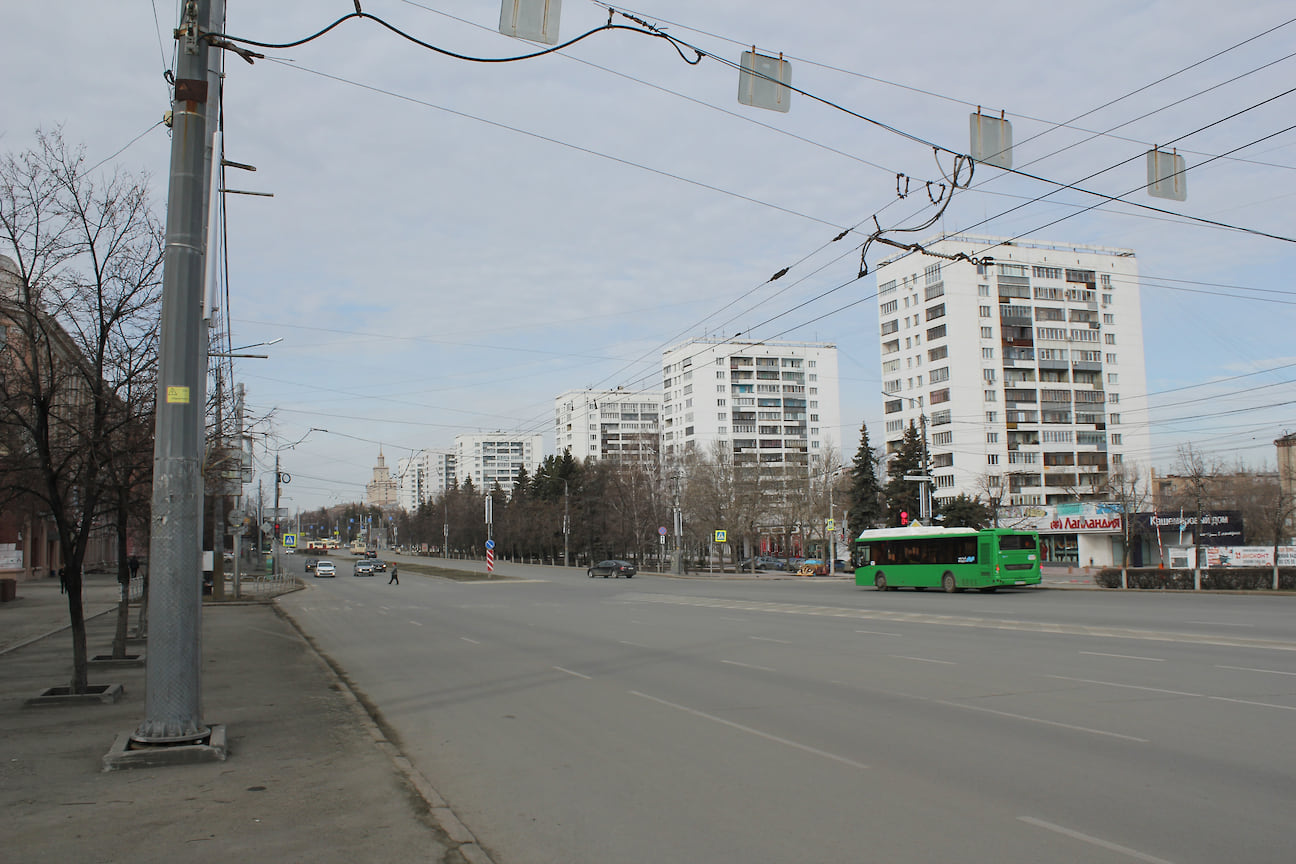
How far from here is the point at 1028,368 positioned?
96.1 metres

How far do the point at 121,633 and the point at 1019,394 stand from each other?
9280 centimetres

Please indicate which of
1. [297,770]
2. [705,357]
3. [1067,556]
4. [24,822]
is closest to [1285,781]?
[297,770]

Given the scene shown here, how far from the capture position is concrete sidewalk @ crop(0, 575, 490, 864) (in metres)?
5.72

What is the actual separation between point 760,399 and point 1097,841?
135m

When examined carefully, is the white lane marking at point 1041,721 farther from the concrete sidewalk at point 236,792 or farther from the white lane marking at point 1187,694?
the concrete sidewalk at point 236,792

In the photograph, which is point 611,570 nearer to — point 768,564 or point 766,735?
point 768,564

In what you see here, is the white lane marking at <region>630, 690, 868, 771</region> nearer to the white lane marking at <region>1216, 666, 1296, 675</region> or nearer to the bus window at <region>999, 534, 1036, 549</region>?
the white lane marking at <region>1216, 666, 1296, 675</region>

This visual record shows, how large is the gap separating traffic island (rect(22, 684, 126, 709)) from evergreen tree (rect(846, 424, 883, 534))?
68295mm

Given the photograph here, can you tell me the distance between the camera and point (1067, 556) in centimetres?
7544

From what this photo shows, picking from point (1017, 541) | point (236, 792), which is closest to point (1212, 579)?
point (1017, 541)

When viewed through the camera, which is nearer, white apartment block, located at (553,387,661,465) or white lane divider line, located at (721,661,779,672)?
white lane divider line, located at (721,661,779,672)

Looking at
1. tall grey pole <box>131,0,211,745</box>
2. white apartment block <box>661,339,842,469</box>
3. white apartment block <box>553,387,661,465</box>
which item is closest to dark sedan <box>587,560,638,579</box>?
tall grey pole <box>131,0,211,745</box>

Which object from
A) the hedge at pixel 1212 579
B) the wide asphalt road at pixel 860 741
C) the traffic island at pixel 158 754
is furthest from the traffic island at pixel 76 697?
the hedge at pixel 1212 579

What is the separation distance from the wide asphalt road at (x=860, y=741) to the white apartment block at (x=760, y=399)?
116 metres
